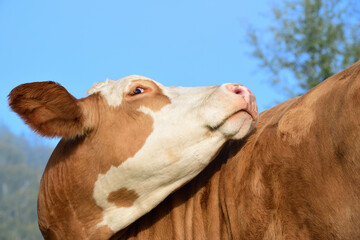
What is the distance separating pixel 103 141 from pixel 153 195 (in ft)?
2.03

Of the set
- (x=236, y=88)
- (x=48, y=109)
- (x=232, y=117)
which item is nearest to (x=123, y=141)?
(x=48, y=109)

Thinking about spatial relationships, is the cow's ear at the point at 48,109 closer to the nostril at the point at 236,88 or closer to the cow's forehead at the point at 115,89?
the cow's forehead at the point at 115,89

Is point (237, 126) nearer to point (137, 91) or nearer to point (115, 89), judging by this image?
point (137, 91)

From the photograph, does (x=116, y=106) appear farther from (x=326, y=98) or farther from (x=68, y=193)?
(x=326, y=98)

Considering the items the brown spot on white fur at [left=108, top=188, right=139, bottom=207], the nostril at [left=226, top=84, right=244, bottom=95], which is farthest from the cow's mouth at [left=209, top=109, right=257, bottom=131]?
the brown spot on white fur at [left=108, top=188, right=139, bottom=207]

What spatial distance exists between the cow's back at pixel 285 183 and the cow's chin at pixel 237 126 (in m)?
0.13

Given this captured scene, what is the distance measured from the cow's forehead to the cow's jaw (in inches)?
13.2

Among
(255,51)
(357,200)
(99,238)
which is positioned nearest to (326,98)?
(357,200)

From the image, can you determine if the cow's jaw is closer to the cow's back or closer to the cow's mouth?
the cow's mouth

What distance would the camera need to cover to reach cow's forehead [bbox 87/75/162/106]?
13.5 feet

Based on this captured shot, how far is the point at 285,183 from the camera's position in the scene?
3369mm

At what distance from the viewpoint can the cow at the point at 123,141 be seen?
3781mm

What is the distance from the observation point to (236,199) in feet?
12.1

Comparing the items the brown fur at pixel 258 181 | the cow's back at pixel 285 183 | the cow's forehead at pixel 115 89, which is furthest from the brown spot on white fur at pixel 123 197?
the cow's forehead at pixel 115 89
